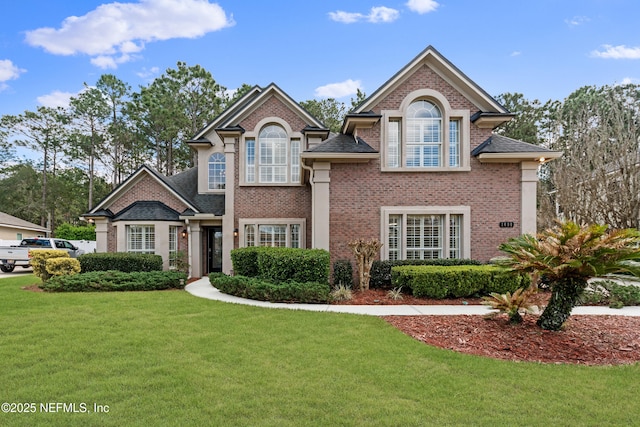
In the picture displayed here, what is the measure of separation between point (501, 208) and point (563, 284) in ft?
18.0

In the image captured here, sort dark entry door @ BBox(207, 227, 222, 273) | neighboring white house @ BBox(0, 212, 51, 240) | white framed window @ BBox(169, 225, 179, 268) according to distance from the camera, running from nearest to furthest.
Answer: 1. white framed window @ BBox(169, 225, 179, 268)
2. dark entry door @ BBox(207, 227, 222, 273)
3. neighboring white house @ BBox(0, 212, 51, 240)

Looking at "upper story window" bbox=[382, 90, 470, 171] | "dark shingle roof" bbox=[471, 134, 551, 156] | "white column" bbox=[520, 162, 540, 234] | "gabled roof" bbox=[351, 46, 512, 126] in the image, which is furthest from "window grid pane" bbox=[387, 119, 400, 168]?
"white column" bbox=[520, 162, 540, 234]

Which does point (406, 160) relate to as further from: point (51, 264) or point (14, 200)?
point (14, 200)

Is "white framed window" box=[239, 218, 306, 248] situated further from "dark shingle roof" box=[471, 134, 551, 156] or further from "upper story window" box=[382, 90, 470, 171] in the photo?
"dark shingle roof" box=[471, 134, 551, 156]

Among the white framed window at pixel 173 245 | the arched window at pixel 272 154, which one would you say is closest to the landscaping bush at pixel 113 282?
the white framed window at pixel 173 245

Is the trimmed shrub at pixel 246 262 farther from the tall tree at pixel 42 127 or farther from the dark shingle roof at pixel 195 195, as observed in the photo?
the tall tree at pixel 42 127

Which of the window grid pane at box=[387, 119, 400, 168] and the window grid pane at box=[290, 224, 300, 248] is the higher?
the window grid pane at box=[387, 119, 400, 168]

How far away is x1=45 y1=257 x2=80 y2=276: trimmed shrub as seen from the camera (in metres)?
11.6

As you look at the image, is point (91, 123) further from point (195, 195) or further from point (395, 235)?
point (395, 235)

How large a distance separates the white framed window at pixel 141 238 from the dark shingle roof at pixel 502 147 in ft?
41.3

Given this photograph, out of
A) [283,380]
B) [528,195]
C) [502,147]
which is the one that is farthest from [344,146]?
[283,380]

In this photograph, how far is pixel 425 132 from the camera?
36.4 feet

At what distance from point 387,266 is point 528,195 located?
5.05 meters

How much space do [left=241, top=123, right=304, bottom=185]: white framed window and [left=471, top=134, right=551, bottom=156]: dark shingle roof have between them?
6.44 meters
